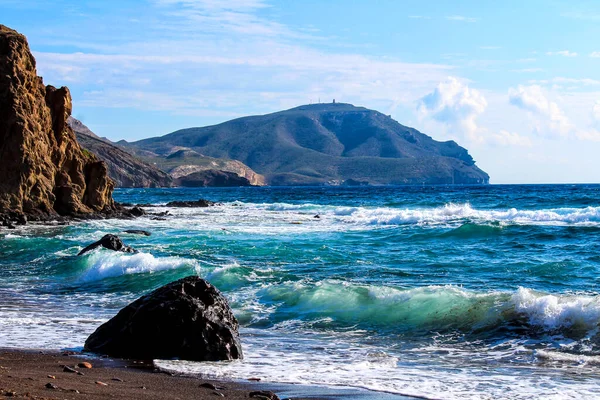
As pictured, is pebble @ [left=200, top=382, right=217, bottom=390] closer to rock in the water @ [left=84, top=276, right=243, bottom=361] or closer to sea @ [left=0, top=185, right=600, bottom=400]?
sea @ [left=0, top=185, right=600, bottom=400]

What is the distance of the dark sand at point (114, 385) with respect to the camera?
6.66 m

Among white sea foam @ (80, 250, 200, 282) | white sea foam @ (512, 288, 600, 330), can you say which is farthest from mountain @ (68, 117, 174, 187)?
white sea foam @ (512, 288, 600, 330)

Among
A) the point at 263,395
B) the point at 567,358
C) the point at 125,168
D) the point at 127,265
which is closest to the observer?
the point at 263,395

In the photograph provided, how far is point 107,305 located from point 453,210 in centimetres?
3477

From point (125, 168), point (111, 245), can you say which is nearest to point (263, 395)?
point (111, 245)

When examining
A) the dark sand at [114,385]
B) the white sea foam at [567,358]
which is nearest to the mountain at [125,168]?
the dark sand at [114,385]

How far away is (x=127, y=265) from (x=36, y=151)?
66.0 feet

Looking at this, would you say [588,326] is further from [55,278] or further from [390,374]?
[55,278]

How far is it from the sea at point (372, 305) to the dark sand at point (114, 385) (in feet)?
1.29

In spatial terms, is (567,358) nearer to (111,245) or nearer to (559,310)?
(559,310)

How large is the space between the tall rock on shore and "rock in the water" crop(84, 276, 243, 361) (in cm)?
2722

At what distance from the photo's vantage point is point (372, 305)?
13414mm

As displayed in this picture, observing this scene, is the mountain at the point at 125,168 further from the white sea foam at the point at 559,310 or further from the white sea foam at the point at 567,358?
the white sea foam at the point at 567,358

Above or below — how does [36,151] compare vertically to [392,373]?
above
